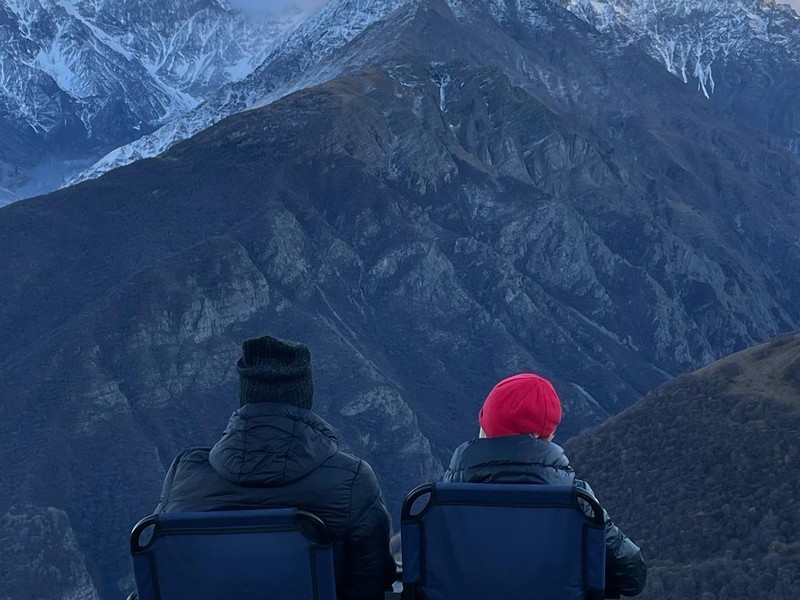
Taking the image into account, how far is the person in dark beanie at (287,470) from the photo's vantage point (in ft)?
20.7

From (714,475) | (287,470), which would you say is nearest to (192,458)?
(287,470)

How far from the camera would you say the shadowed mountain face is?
322ft

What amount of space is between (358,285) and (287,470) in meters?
122

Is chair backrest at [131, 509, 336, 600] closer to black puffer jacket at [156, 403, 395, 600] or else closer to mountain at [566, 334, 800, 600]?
black puffer jacket at [156, 403, 395, 600]

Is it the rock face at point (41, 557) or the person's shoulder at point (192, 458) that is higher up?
the person's shoulder at point (192, 458)

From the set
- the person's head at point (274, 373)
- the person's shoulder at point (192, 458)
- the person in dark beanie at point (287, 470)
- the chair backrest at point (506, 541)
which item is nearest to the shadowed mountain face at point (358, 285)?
the person's shoulder at point (192, 458)

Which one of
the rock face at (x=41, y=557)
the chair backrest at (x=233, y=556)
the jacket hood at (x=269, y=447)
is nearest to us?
the chair backrest at (x=233, y=556)

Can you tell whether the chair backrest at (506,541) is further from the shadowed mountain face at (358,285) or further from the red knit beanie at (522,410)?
the shadowed mountain face at (358,285)

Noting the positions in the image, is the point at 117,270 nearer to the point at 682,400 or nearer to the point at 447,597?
the point at 682,400

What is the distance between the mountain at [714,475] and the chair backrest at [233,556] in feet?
89.5

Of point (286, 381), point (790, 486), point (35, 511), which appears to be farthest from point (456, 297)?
point (286, 381)

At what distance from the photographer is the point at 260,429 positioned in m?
6.33

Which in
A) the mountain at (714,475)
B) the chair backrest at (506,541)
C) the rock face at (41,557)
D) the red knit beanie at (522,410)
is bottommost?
the rock face at (41,557)

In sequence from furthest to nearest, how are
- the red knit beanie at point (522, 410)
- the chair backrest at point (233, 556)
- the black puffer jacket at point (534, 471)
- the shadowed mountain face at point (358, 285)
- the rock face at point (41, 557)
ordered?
the shadowed mountain face at point (358, 285) < the rock face at point (41, 557) < the red knit beanie at point (522, 410) < the black puffer jacket at point (534, 471) < the chair backrest at point (233, 556)
